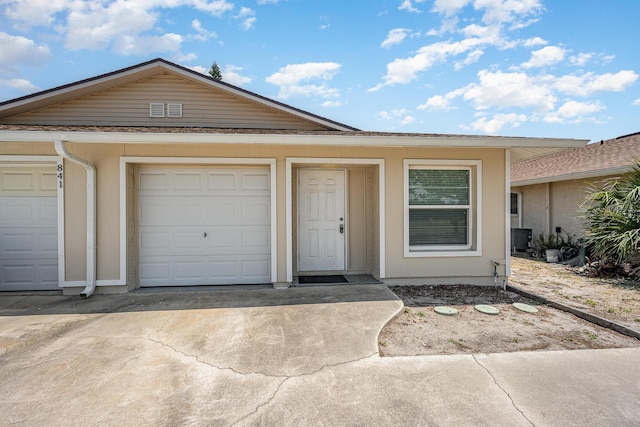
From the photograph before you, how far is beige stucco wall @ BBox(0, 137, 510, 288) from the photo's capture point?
195 inches

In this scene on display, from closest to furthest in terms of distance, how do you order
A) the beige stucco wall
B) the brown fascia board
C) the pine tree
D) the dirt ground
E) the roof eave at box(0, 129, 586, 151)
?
1. the dirt ground
2. the roof eave at box(0, 129, 586, 151)
3. the beige stucco wall
4. the brown fascia board
5. the pine tree

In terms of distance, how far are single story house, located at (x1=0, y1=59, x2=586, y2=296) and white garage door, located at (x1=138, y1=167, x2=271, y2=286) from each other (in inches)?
0.7

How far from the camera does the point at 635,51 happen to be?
7.70 meters

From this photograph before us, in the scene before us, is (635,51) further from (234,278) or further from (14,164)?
(14,164)

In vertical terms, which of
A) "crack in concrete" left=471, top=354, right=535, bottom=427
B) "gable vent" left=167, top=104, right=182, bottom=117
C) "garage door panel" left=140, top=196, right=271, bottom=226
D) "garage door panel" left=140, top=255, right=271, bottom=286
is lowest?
"crack in concrete" left=471, top=354, right=535, bottom=427

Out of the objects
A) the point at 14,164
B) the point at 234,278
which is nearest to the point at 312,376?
the point at 234,278

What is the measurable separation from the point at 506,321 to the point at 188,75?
749 centimetres

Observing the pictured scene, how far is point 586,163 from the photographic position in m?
9.16

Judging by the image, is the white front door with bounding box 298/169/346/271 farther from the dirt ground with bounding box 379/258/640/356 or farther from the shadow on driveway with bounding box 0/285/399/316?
the dirt ground with bounding box 379/258/640/356

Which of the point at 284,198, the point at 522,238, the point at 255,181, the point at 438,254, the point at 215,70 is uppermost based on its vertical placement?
Result: the point at 215,70

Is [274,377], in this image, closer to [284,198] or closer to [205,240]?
[284,198]

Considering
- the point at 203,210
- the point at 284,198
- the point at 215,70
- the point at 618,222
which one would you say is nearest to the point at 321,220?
the point at 284,198

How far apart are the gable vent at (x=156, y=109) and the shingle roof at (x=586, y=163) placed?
32.8ft

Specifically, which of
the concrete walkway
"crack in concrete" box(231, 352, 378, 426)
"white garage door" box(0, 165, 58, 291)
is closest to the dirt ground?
the concrete walkway
